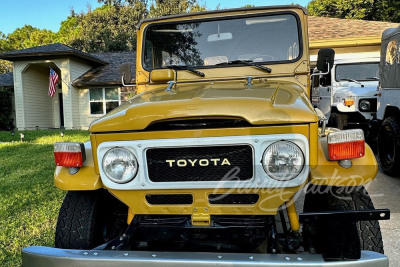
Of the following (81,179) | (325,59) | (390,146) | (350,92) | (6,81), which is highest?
(6,81)

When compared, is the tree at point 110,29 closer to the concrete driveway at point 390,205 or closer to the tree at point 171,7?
the tree at point 171,7

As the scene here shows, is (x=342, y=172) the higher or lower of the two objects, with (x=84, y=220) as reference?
higher

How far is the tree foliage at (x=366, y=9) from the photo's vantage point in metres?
23.3

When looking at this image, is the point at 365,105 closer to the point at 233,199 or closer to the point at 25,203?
the point at 233,199

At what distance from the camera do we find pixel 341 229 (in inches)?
67.6

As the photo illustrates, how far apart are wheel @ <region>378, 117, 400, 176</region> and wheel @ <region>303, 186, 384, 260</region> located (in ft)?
11.6

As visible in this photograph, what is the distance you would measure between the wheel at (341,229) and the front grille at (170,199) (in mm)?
700

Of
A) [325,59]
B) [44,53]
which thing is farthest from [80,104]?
[325,59]

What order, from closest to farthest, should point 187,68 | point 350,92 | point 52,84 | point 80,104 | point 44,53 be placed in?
1. point 187,68
2. point 350,92
3. point 52,84
4. point 44,53
5. point 80,104

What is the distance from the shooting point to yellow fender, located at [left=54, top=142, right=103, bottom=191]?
7.06 feet

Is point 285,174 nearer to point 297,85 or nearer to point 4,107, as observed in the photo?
point 297,85

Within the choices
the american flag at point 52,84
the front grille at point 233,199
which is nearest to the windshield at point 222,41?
the front grille at point 233,199

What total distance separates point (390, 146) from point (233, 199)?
4658 mm

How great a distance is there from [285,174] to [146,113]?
2.85ft
